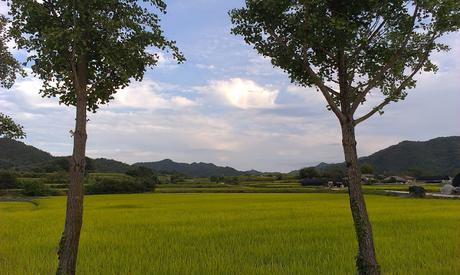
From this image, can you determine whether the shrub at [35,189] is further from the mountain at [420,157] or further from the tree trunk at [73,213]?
the mountain at [420,157]

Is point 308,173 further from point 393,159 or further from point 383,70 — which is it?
point 383,70

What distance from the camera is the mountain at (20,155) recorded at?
4365 inches

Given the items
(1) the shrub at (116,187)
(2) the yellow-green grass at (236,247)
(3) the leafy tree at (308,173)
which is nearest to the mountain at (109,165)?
(1) the shrub at (116,187)

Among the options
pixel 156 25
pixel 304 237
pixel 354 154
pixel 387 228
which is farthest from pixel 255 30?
pixel 387 228

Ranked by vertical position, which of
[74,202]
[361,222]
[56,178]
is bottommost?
[361,222]

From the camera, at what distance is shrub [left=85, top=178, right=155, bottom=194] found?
251 feet

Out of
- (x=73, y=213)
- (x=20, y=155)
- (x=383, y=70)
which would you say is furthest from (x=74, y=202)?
(x=20, y=155)

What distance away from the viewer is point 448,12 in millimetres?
9789

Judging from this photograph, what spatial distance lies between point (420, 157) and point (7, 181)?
134353 mm

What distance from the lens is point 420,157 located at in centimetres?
15538

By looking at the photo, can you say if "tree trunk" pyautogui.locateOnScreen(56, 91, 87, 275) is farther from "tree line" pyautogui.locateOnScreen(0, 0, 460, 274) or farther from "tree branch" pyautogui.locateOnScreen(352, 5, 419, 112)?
"tree branch" pyautogui.locateOnScreen(352, 5, 419, 112)

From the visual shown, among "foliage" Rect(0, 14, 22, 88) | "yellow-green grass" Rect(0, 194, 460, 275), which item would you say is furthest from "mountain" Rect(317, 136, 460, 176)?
"foliage" Rect(0, 14, 22, 88)

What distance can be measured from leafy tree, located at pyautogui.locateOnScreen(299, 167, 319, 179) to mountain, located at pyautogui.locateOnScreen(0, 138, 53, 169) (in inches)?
2531

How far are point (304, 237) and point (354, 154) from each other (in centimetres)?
949
